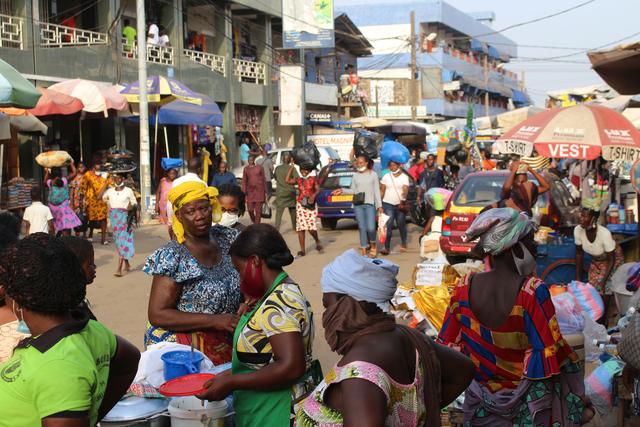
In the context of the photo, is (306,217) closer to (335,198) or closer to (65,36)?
(335,198)

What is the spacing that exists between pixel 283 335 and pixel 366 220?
10904 millimetres

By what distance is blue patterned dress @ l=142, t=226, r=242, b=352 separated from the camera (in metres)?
4.07

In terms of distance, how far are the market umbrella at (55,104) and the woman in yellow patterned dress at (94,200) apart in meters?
2.12

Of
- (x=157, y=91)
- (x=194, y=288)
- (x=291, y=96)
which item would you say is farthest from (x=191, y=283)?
(x=291, y=96)

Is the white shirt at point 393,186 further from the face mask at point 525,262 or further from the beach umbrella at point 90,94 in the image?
the face mask at point 525,262

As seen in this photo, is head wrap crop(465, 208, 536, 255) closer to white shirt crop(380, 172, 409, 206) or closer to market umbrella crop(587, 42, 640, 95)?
market umbrella crop(587, 42, 640, 95)

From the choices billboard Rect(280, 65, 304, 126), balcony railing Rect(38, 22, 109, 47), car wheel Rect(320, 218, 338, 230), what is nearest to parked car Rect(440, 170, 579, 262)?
car wheel Rect(320, 218, 338, 230)

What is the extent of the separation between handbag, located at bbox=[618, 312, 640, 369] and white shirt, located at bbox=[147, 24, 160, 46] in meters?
23.6

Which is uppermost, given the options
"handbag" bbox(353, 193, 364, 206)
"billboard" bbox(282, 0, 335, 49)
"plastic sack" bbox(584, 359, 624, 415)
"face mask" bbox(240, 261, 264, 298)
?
"billboard" bbox(282, 0, 335, 49)

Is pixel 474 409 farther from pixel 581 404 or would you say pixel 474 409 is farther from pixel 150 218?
pixel 150 218

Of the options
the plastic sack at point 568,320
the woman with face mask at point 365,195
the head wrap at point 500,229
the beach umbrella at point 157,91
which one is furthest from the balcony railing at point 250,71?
the head wrap at point 500,229

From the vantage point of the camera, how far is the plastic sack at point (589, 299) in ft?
25.3

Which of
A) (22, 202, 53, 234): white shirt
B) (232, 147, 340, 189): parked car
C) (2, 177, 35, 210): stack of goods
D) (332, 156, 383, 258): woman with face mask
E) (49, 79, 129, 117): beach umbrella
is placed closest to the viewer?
(22, 202, 53, 234): white shirt

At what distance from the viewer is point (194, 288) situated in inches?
162
